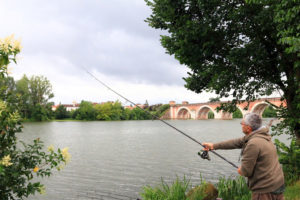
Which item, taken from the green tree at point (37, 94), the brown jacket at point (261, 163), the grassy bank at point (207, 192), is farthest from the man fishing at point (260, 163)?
the green tree at point (37, 94)

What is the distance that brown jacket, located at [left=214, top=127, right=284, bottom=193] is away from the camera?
3178 millimetres

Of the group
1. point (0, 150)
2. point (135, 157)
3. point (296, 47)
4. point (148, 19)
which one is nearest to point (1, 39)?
point (0, 150)

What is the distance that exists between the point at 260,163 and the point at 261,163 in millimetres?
12

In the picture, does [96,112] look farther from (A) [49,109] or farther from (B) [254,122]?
(B) [254,122]

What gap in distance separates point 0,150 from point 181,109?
9962cm

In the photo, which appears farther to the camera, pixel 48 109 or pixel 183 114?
pixel 183 114

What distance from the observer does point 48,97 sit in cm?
7756

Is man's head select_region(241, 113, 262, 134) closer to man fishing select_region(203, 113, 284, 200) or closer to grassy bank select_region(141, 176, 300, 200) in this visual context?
man fishing select_region(203, 113, 284, 200)

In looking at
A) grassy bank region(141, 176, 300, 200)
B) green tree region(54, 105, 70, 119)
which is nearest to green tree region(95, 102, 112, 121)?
green tree region(54, 105, 70, 119)

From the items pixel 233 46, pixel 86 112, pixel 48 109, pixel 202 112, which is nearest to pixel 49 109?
pixel 48 109

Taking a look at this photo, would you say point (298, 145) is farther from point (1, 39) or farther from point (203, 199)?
point (1, 39)

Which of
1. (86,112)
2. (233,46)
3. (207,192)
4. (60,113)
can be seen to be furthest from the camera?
(60,113)

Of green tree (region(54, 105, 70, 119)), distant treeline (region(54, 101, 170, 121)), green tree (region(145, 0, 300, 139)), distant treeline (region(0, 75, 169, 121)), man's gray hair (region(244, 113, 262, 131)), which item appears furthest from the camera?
green tree (region(54, 105, 70, 119))

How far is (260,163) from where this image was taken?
127 inches
